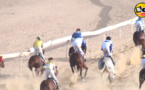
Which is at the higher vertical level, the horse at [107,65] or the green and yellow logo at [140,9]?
the green and yellow logo at [140,9]

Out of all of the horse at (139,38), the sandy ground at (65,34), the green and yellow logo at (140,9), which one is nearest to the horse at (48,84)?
the sandy ground at (65,34)

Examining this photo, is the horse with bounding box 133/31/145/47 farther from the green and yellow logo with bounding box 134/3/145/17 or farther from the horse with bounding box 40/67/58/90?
the green and yellow logo with bounding box 134/3/145/17

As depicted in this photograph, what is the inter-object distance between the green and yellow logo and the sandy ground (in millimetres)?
513

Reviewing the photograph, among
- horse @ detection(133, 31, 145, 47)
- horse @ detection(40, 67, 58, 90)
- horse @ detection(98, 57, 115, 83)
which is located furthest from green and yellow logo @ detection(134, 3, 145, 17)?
horse @ detection(40, 67, 58, 90)

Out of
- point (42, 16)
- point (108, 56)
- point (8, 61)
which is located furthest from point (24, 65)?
point (42, 16)

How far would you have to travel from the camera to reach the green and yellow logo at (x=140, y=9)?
29361mm

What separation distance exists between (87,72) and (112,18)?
12.1 metres

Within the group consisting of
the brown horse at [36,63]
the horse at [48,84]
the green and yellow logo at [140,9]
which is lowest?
the horse at [48,84]

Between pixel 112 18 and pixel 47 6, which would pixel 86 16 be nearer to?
pixel 112 18

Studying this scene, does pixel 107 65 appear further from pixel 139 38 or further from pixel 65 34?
pixel 65 34

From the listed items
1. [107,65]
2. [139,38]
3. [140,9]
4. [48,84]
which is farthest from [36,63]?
[140,9]

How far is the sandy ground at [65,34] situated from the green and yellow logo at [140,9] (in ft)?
1.68

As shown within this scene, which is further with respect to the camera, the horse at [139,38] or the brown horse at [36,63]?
the horse at [139,38]

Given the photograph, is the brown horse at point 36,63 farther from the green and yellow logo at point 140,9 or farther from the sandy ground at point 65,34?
the green and yellow logo at point 140,9
